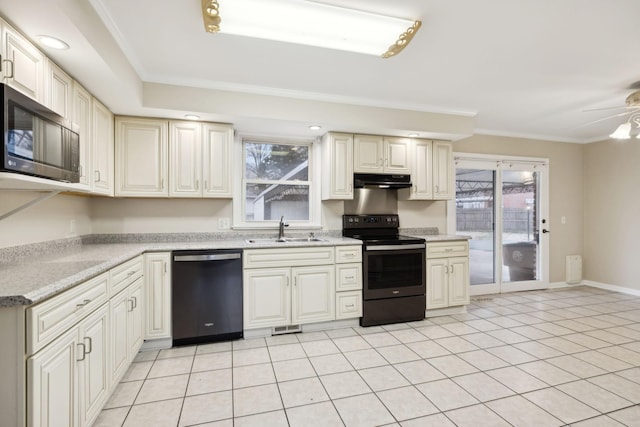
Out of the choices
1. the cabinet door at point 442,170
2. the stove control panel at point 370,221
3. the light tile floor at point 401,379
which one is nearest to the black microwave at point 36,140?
the light tile floor at point 401,379

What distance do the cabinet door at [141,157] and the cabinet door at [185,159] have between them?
0.06 metres

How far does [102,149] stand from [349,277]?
8.53 ft

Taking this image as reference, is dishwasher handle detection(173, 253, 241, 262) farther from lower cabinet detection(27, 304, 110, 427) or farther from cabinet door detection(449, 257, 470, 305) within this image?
cabinet door detection(449, 257, 470, 305)

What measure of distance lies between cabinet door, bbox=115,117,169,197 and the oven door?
2241mm

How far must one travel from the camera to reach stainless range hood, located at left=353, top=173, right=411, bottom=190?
11.8 ft

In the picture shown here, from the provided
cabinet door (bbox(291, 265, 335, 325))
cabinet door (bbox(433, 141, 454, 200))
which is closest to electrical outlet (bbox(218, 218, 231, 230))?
cabinet door (bbox(291, 265, 335, 325))

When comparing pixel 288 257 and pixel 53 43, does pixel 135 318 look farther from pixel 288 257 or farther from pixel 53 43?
pixel 53 43

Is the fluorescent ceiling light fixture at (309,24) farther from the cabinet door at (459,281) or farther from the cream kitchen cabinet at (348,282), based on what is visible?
the cabinet door at (459,281)

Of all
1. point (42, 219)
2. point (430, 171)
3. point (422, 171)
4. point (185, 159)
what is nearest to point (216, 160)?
point (185, 159)

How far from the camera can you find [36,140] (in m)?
1.54

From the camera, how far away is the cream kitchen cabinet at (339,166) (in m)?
3.54

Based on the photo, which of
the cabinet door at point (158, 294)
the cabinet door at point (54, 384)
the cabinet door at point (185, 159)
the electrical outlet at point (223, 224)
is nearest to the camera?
the cabinet door at point (54, 384)

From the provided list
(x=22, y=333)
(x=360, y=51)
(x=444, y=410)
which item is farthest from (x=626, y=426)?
(x=22, y=333)

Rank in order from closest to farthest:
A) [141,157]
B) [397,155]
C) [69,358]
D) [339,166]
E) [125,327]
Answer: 1. [69,358]
2. [125,327]
3. [141,157]
4. [339,166]
5. [397,155]
